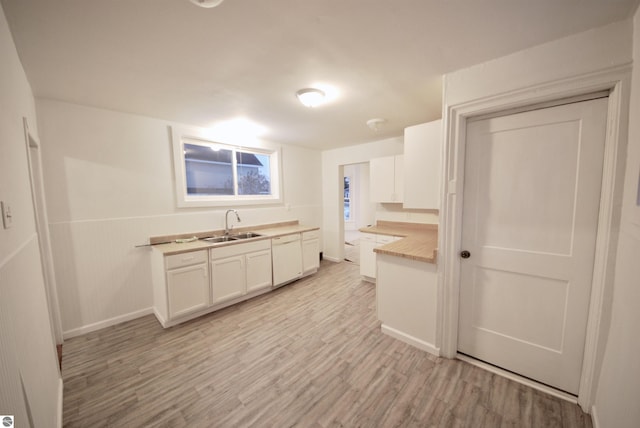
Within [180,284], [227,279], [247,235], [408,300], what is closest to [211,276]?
[227,279]

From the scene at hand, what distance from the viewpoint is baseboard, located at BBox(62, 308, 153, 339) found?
2281 millimetres

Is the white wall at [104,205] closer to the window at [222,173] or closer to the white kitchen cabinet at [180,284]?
the window at [222,173]

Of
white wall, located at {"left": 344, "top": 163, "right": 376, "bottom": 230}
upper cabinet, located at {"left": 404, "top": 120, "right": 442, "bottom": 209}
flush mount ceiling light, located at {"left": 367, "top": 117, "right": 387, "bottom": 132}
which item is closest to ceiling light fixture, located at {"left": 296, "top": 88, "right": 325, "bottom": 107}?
flush mount ceiling light, located at {"left": 367, "top": 117, "right": 387, "bottom": 132}

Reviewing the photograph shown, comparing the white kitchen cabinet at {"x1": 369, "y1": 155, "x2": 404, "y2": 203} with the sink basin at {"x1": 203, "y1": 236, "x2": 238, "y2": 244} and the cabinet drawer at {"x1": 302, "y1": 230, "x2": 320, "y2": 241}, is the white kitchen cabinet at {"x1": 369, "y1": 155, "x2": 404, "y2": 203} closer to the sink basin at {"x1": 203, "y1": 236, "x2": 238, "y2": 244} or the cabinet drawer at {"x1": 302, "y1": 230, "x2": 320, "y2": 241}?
the cabinet drawer at {"x1": 302, "y1": 230, "x2": 320, "y2": 241}

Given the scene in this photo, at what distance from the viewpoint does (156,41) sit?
4.50 feet

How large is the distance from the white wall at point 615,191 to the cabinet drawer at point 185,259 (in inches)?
118

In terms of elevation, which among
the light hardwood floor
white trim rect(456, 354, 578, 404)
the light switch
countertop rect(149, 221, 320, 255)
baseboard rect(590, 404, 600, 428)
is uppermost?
the light switch

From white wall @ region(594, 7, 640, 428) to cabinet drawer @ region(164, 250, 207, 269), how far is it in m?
3.13

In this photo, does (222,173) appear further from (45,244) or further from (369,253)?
(369,253)

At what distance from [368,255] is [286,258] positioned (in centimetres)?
126

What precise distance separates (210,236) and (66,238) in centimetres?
136

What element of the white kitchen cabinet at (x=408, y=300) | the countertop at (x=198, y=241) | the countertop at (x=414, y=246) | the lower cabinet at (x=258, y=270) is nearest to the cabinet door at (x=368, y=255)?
the countertop at (x=414, y=246)

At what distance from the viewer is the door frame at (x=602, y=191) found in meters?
1.29

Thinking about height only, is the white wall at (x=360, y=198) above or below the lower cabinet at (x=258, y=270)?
above
